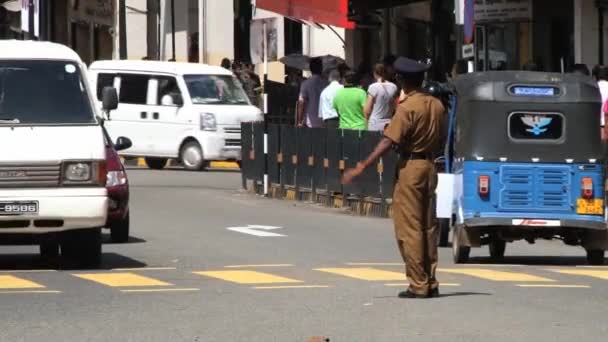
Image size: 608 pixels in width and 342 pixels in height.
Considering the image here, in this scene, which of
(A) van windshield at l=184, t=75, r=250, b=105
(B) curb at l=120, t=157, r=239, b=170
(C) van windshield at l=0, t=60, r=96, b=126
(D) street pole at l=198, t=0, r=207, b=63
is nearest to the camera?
(C) van windshield at l=0, t=60, r=96, b=126

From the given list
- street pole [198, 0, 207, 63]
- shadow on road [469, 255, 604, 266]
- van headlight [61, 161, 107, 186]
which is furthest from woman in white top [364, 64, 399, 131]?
street pole [198, 0, 207, 63]

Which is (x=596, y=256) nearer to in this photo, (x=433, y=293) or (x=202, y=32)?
(x=433, y=293)

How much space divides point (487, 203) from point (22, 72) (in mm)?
4493

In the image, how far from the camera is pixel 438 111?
14250 mm

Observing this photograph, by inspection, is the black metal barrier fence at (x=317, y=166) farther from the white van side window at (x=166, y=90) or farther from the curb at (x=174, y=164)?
the curb at (x=174, y=164)

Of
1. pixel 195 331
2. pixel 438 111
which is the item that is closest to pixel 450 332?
pixel 195 331

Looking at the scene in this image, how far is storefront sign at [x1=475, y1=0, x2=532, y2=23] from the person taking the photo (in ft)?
109

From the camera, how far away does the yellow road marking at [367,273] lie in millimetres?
15808

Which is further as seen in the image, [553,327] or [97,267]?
[97,267]

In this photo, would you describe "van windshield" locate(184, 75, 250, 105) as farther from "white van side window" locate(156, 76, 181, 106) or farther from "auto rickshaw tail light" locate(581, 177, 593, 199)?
"auto rickshaw tail light" locate(581, 177, 593, 199)

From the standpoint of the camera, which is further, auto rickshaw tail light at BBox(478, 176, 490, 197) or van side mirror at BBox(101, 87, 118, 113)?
van side mirror at BBox(101, 87, 118, 113)

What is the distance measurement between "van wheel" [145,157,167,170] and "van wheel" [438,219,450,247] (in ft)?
52.1

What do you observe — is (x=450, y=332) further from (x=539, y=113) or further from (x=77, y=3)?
(x=77, y=3)

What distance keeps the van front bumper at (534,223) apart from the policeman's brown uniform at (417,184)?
11.3 ft
